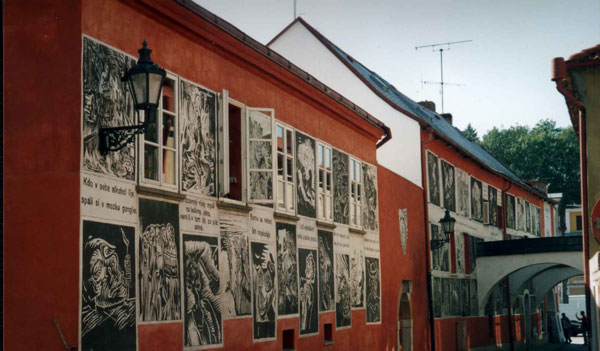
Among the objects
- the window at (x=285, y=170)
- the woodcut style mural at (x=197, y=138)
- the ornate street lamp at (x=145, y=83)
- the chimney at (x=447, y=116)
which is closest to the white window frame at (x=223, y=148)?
the woodcut style mural at (x=197, y=138)

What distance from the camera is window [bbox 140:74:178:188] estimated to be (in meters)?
13.2

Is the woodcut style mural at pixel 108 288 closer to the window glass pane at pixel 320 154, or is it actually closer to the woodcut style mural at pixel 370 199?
the window glass pane at pixel 320 154

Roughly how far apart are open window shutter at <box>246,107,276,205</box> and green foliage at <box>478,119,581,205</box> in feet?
211

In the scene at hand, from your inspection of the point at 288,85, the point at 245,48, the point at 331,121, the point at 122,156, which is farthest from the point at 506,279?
the point at 122,156

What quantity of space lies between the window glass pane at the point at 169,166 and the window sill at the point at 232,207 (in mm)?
1547

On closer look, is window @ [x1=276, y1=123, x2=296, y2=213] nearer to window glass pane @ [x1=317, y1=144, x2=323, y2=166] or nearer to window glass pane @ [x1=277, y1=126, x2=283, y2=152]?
window glass pane @ [x1=277, y1=126, x2=283, y2=152]

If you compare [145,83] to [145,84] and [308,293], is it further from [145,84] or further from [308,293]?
[308,293]

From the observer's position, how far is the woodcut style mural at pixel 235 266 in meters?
15.4

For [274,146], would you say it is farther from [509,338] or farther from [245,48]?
[509,338]

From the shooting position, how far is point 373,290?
23781mm

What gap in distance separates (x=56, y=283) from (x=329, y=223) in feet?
33.9

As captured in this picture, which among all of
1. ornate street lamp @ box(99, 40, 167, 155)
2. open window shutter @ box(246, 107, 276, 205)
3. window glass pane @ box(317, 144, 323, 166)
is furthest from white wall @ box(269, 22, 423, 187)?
ornate street lamp @ box(99, 40, 167, 155)

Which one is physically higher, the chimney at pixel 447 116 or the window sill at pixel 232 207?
the chimney at pixel 447 116

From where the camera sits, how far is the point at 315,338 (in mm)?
19500
